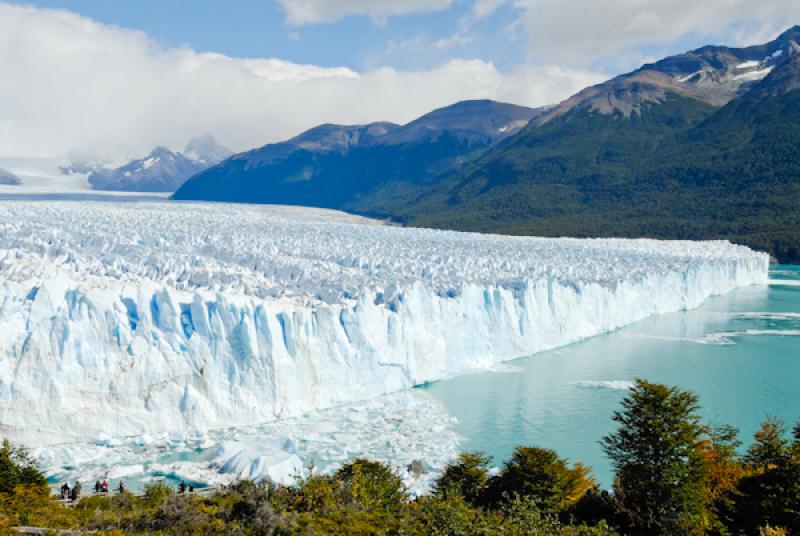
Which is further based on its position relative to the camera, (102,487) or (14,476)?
(102,487)

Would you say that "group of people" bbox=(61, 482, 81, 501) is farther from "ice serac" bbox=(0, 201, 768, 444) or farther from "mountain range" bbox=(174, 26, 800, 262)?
"mountain range" bbox=(174, 26, 800, 262)

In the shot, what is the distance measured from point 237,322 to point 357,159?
136007mm

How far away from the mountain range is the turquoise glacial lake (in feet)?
128

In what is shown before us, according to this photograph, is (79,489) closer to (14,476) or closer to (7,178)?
(14,476)

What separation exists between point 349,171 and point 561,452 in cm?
13513

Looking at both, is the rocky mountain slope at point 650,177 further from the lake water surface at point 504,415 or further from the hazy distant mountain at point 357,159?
the lake water surface at point 504,415

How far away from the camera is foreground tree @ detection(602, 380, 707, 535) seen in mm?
9289

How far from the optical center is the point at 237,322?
15492mm

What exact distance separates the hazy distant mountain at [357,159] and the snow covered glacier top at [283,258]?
94.3 m

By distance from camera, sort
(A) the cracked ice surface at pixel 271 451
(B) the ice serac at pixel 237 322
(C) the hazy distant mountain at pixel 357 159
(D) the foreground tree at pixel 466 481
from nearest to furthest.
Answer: (D) the foreground tree at pixel 466 481
(A) the cracked ice surface at pixel 271 451
(B) the ice serac at pixel 237 322
(C) the hazy distant mountain at pixel 357 159

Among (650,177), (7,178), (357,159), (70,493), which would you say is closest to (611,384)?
(70,493)

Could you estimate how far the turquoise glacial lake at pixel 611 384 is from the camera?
15586mm

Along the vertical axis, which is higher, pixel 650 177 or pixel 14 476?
pixel 650 177

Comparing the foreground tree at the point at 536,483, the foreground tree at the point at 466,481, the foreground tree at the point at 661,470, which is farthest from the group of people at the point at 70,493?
the foreground tree at the point at 661,470
